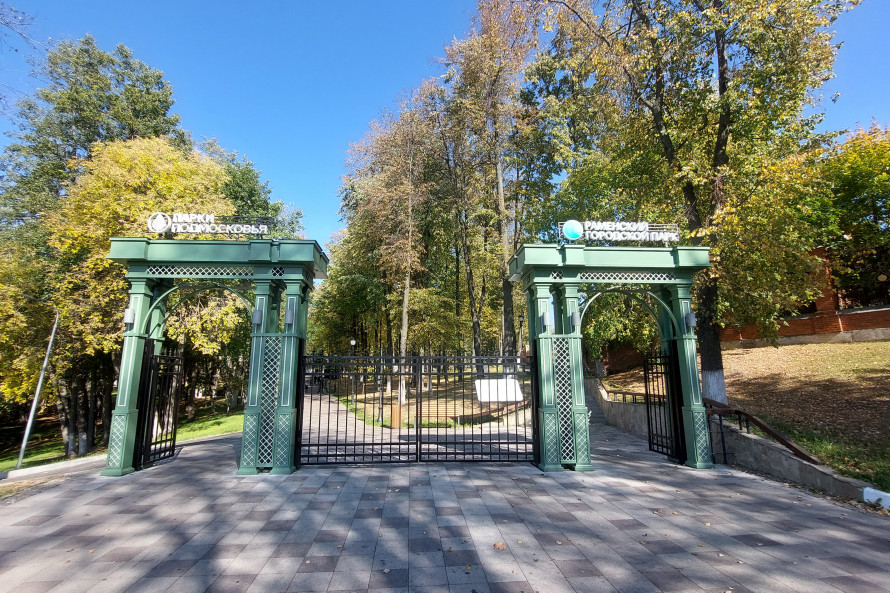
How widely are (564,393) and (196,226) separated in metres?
7.80

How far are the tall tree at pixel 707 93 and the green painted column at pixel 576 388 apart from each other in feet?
12.1

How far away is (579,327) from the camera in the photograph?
25.3 feet

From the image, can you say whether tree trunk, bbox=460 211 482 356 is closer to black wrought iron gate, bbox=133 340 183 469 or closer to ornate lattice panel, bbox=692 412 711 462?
ornate lattice panel, bbox=692 412 711 462

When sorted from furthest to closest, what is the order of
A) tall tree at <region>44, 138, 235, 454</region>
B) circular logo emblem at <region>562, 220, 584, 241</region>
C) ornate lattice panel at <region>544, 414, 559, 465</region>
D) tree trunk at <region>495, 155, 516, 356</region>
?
1. tree trunk at <region>495, 155, 516, 356</region>
2. tall tree at <region>44, 138, 235, 454</region>
3. circular logo emblem at <region>562, 220, 584, 241</region>
4. ornate lattice panel at <region>544, 414, 559, 465</region>

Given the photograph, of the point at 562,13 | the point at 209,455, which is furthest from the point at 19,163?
the point at 562,13

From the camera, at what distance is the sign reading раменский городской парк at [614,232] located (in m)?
7.99

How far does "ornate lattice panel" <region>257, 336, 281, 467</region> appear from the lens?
7.18 m

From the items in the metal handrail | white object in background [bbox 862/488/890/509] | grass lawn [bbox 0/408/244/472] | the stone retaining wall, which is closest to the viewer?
white object in background [bbox 862/488/890/509]

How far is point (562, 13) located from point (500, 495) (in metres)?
12.1

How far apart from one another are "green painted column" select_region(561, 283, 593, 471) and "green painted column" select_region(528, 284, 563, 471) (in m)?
0.27

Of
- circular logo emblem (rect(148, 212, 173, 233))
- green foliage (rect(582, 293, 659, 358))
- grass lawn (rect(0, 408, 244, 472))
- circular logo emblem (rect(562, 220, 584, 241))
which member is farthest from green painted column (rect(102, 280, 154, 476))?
green foliage (rect(582, 293, 659, 358))

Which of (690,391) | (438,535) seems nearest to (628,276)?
(690,391)

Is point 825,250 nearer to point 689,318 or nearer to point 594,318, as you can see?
point 594,318

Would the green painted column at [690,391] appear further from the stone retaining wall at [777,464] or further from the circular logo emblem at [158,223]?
the circular logo emblem at [158,223]
